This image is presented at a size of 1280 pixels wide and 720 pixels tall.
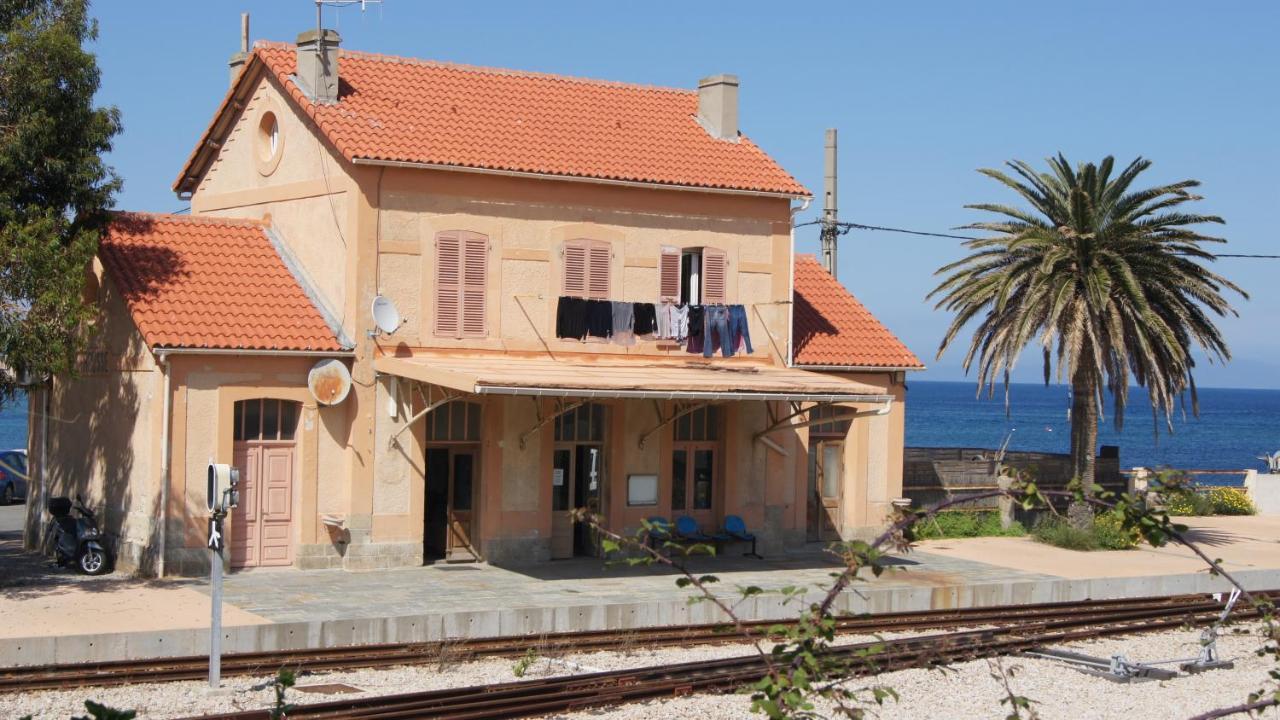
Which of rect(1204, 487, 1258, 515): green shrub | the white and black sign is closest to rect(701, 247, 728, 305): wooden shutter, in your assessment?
the white and black sign

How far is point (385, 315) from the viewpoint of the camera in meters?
21.5

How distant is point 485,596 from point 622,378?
12.7ft

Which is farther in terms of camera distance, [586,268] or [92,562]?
[586,268]

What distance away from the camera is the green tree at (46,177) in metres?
18.6

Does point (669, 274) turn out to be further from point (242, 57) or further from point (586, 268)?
point (242, 57)

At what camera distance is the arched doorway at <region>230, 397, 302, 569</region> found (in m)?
21.3

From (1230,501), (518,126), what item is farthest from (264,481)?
(1230,501)

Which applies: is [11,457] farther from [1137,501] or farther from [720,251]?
[1137,501]

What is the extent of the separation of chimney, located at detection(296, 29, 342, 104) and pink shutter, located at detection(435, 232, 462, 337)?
113 inches

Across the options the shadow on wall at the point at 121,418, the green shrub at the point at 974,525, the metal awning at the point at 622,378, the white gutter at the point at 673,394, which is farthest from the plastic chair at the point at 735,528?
the shadow on wall at the point at 121,418

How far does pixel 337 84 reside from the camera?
23.0 meters

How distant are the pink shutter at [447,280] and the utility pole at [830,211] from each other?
33.4 feet

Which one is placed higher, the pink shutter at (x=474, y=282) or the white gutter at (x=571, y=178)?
the white gutter at (x=571, y=178)

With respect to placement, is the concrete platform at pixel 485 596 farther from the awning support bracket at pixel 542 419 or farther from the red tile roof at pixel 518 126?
the red tile roof at pixel 518 126
